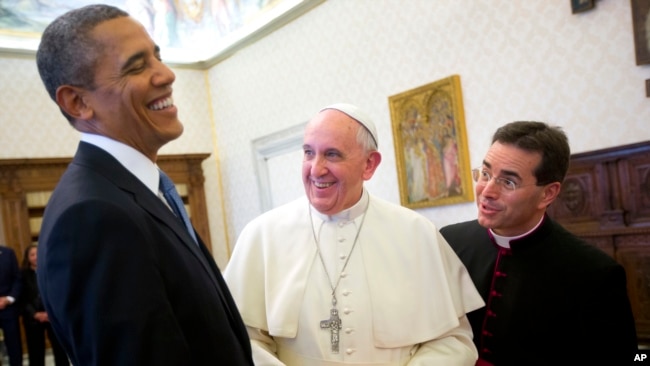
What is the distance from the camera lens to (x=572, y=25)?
5.17 meters

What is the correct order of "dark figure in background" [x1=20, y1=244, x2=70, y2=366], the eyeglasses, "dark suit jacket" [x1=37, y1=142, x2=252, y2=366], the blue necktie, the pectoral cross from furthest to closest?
"dark figure in background" [x1=20, y1=244, x2=70, y2=366] < the eyeglasses < the pectoral cross < the blue necktie < "dark suit jacket" [x1=37, y1=142, x2=252, y2=366]

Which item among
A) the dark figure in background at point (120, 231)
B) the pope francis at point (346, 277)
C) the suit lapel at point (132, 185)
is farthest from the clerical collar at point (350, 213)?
the suit lapel at point (132, 185)

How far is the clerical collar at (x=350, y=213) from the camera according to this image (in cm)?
247

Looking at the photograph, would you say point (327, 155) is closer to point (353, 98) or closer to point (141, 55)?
point (141, 55)

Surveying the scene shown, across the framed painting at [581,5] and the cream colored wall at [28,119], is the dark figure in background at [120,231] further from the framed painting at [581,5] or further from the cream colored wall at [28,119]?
the cream colored wall at [28,119]

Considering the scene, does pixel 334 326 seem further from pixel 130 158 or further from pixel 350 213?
pixel 130 158

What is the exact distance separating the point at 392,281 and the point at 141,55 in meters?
1.42

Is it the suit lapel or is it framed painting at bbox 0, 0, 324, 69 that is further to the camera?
framed painting at bbox 0, 0, 324, 69

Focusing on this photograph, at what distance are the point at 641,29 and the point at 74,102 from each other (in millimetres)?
4766

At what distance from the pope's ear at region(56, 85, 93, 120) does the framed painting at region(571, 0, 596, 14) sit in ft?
16.1

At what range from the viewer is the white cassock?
220 cm

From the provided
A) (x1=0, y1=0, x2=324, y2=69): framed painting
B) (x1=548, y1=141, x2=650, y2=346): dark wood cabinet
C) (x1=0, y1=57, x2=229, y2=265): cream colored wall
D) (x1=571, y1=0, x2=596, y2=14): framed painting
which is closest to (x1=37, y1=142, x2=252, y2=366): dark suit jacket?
(x1=548, y1=141, x2=650, y2=346): dark wood cabinet

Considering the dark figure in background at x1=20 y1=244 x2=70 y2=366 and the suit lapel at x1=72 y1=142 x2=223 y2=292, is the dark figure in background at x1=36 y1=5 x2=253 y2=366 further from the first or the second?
the dark figure in background at x1=20 y1=244 x2=70 y2=366

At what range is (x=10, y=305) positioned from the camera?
6.57m
